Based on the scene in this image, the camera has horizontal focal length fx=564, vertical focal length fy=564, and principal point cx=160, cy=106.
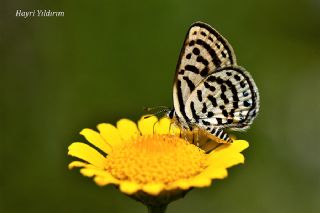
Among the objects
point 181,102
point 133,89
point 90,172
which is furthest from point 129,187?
point 133,89

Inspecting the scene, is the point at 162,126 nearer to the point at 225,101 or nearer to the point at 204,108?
the point at 204,108

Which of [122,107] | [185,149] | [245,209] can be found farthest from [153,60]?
[185,149]

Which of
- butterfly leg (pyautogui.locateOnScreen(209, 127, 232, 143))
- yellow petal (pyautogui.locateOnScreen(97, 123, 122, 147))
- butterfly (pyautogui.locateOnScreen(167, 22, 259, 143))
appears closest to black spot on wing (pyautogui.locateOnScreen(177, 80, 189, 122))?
butterfly (pyautogui.locateOnScreen(167, 22, 259, 143))

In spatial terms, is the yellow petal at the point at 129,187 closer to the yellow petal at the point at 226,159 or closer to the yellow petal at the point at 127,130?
the yellow petal at the point at 226,159

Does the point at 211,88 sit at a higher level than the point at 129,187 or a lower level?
higher

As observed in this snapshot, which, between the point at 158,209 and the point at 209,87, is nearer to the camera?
the point at 158,209

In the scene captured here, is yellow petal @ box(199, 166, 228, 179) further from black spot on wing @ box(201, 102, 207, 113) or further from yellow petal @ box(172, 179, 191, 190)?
black spot on wing @ box(201, 102, 207, 113)
